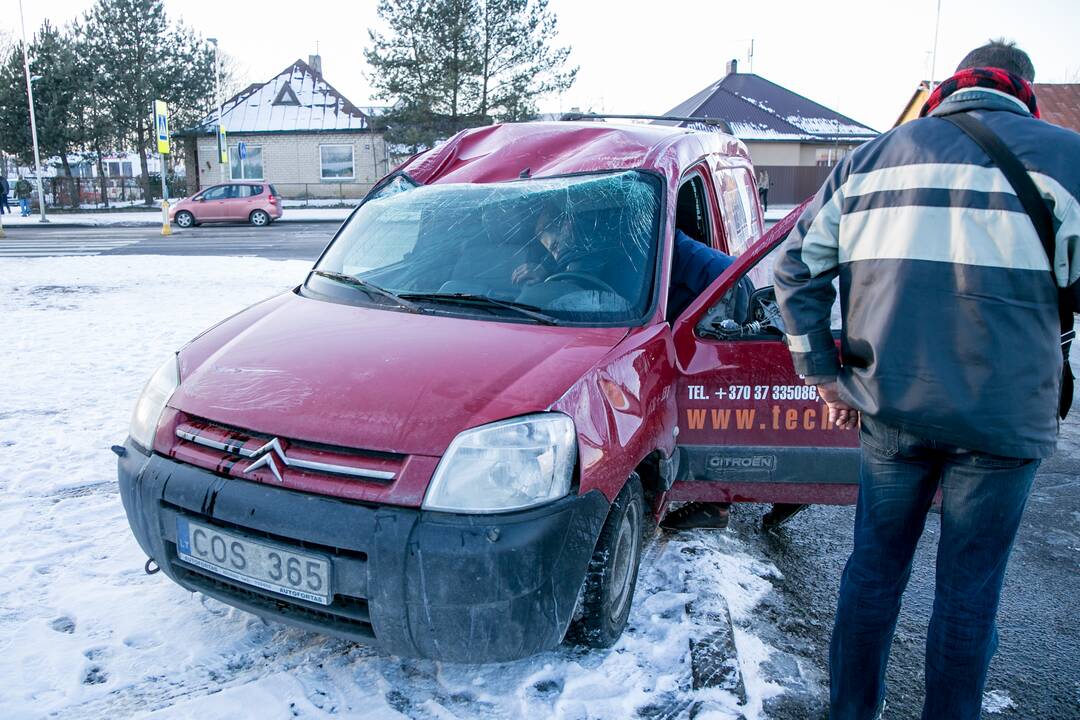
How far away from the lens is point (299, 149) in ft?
123

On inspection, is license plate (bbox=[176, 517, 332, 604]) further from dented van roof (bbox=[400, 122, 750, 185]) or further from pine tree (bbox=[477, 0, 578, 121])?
pine tree (bbox=[477, 0, 578, 121])

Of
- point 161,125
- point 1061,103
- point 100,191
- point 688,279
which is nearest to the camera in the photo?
point 688,279

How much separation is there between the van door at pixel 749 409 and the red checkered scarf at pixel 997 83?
910mm

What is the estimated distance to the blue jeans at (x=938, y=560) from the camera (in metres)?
2.00

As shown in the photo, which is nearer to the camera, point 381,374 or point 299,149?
point 381,374

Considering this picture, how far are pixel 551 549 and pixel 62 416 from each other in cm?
418

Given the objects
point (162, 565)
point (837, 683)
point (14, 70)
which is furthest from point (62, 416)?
point (14, 70)

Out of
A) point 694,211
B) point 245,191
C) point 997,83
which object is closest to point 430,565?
point 997,83

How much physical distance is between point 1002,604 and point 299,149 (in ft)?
125

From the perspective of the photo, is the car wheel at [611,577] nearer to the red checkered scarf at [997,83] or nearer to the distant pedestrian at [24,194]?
the red checkered scarf at [997,83]

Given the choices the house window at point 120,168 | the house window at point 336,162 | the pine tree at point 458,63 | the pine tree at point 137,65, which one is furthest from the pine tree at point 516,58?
the house window at point 120,168

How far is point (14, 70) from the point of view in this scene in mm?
34125

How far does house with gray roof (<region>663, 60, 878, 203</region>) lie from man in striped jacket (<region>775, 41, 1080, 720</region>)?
1420 inches

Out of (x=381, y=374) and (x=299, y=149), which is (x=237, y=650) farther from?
(x=299, y=149)
